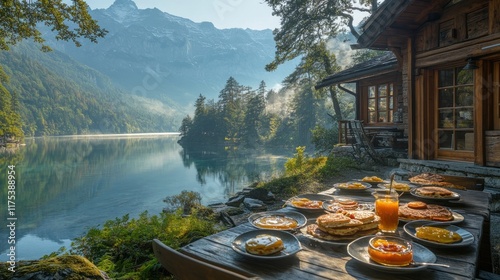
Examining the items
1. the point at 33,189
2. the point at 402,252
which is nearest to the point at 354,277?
the point at 402,252

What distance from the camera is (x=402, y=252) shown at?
4.91 ft

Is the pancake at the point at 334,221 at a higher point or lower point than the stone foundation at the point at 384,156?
higher

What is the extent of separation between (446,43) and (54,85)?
5723 inches

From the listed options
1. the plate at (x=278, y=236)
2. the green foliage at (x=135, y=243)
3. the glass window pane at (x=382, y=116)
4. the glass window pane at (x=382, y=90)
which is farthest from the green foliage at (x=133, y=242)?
the glass window pane at (x=382, y=90)

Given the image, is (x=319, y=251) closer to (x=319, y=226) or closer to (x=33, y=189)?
(x=319, y=226)

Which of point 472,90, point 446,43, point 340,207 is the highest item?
point 446,43

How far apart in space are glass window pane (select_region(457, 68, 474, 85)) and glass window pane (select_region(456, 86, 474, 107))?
128 millimetres

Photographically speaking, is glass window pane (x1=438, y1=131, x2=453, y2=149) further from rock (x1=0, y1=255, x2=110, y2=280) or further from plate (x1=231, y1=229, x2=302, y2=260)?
rock (x1=0, y1=255, x2=110, y2=280)

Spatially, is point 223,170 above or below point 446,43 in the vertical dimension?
below

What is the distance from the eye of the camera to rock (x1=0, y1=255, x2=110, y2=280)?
1.66 m

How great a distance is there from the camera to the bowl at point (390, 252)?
1.47 meters

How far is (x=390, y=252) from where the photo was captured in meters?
1.51

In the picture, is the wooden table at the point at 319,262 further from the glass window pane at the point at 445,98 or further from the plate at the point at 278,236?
the glass window pane at the point at 445,98

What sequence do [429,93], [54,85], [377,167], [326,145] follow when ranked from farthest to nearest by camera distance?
[54,85]
[326,145]
[377,167]
[429,93]
